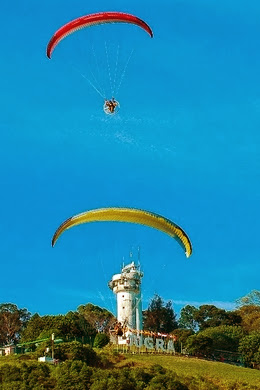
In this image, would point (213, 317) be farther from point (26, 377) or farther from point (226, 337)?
point (26, 377)

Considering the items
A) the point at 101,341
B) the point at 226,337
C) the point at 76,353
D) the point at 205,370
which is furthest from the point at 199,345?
the point at 76,353

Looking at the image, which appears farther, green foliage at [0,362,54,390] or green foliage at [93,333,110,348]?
green foliage at [93,333,110,348]

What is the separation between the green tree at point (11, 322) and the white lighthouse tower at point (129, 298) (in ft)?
76.0

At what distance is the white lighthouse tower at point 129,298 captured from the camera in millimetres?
76750

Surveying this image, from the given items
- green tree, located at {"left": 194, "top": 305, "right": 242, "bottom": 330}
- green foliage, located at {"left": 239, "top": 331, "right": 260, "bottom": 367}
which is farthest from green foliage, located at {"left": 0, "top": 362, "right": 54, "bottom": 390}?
green tree, located at {"left": 194, "top": 305, "right": 242, "bottom": 330}

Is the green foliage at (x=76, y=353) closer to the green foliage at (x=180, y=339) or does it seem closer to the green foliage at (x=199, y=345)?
the green foliage at (x=199, y=345)

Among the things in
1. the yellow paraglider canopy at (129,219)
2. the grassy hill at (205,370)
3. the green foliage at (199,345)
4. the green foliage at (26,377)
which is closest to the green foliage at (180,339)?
the green foliage at (199,345)

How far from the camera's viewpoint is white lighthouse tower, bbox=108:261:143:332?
7675 centimetres

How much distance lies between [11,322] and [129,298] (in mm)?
27941

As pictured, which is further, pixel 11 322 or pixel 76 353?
pixel 11 322

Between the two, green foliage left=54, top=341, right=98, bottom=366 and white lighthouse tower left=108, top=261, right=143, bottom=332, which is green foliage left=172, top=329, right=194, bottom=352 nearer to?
white lighthouse tower left=108, top=261, right=143, bottom=332

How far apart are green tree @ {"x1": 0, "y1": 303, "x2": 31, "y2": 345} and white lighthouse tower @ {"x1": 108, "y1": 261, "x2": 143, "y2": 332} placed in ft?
76.0

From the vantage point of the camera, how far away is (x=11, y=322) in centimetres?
10075

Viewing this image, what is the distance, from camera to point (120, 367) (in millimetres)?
58812
